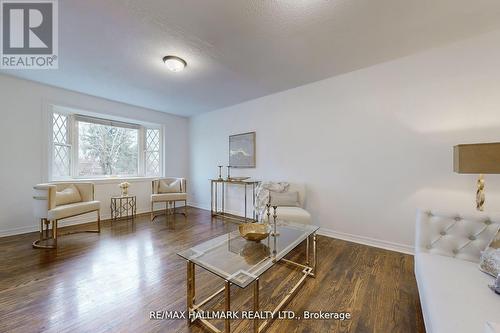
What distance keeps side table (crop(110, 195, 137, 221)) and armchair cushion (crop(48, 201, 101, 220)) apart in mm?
733

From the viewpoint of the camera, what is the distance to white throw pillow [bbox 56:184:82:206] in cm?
289

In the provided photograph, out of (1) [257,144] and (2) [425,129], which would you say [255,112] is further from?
(2) [425,129]

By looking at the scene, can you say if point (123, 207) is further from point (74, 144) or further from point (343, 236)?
point (343, 236)

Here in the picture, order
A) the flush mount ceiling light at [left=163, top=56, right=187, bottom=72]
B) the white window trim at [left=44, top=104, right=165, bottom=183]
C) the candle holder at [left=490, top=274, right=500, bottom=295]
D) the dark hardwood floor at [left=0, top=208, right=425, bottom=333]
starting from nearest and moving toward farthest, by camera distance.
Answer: the candle holder at [left=490, top=274, right=500, bottom=295], the dark hardwood floor at [left=0, top=208, right=425, bottom=333], the flush mount ceiling light at [left=163, top=56, right=187, bottom=72], the white window trim at [left=44, top=104, right=165, bottom=183]

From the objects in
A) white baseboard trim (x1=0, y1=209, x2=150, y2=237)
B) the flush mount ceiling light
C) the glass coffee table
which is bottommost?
white baseboard trim (x1=0, y1=209, x2=150, y2=237)

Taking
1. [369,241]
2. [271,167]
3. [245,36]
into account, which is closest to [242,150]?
[271,167]

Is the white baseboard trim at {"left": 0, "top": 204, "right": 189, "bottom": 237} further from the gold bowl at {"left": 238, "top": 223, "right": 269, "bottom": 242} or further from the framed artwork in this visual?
the gold bowl at {"left": 238, "top": 223, "right": 269, "bottom": 242}

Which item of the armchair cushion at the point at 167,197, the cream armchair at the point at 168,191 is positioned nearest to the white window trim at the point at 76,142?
the cream armchair at the point at 168,191

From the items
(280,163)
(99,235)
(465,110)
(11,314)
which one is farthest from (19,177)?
(465,110)

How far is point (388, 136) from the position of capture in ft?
8.16

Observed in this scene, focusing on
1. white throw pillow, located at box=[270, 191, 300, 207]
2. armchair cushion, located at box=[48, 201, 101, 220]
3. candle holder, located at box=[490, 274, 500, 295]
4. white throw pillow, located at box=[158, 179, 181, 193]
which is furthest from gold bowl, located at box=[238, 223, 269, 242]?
white throw pillow, located at box=[158, 179, 181, 193]

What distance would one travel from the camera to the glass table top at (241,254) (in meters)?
1.26

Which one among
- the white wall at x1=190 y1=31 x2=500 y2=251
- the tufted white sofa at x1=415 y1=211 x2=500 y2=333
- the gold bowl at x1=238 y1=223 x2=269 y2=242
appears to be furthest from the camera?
the white wall at x1=190 y1=31 x2=500 y2=251

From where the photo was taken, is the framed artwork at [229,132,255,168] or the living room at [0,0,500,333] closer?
the living room at [0,0,500,333]
